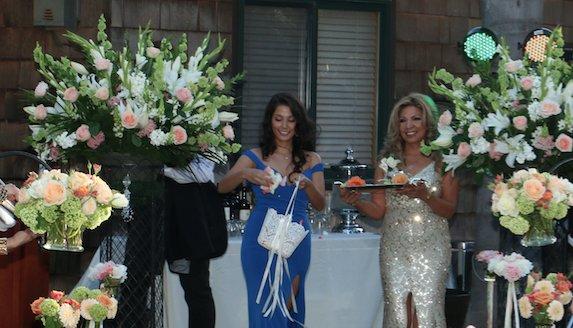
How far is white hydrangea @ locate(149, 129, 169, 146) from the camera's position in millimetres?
4984

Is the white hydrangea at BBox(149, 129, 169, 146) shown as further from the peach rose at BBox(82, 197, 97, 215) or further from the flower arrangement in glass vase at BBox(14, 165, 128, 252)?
the peach rose at BBox(82, 197, 97, 215)

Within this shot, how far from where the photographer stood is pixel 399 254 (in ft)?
20.4

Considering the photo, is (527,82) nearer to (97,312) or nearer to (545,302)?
(545,302)

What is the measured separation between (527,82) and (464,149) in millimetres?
457

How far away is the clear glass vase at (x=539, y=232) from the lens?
435 cm

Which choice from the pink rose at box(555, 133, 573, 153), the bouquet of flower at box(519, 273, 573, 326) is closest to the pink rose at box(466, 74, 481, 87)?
the pink rose at box(555, 133, 573, 153)

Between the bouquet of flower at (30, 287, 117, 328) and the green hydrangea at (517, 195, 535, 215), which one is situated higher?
the green hydrangea at (517, 195, 535, 215)

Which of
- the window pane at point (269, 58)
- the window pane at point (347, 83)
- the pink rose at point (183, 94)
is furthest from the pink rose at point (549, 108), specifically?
the window pane at point (347, 83)

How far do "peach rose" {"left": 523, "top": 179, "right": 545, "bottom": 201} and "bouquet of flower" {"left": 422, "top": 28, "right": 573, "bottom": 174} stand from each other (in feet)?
3.29

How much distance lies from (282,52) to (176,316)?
3657 mm

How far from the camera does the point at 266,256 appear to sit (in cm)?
613

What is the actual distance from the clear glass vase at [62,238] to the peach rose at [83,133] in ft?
2.72

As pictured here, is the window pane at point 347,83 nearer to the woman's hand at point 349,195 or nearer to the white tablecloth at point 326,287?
the white tablecloth at point 326,287

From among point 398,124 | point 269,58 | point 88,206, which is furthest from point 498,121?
point 269,58
